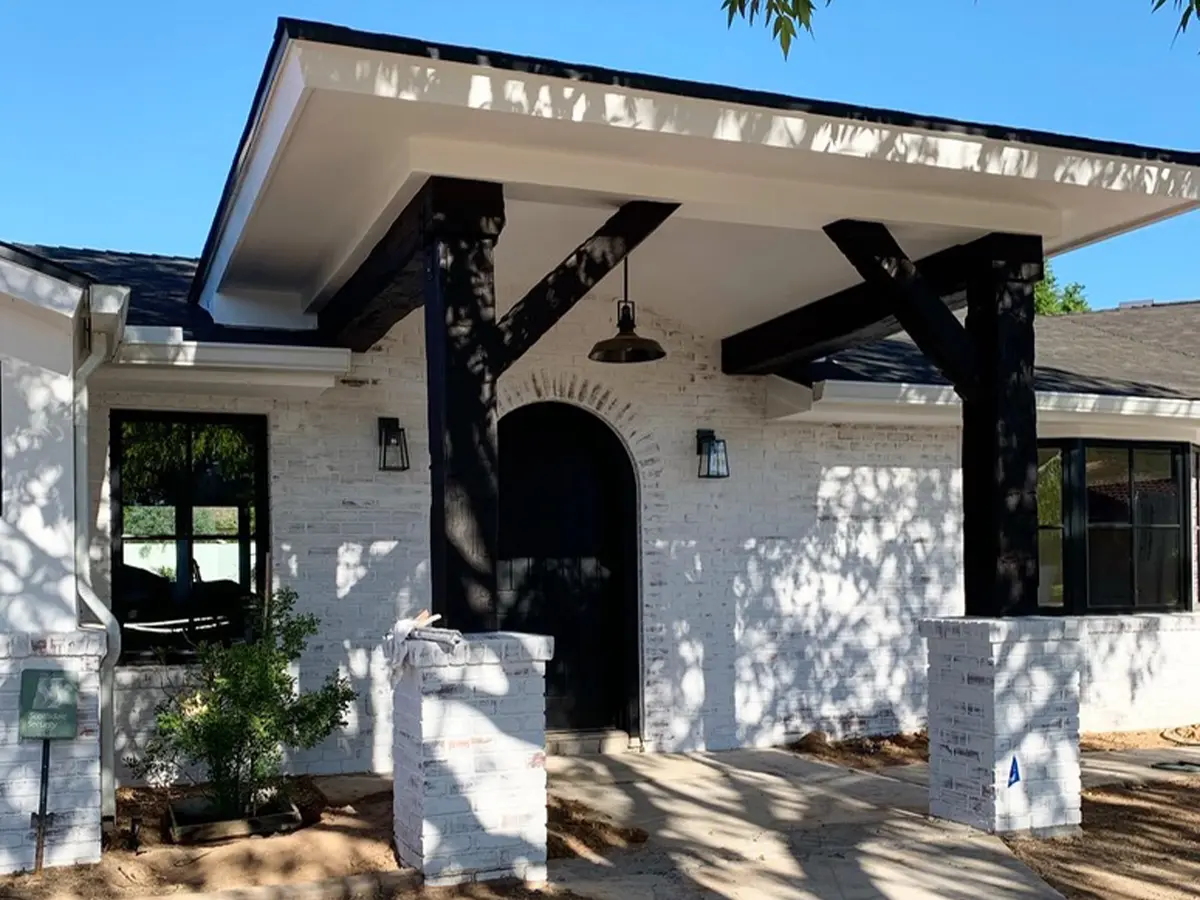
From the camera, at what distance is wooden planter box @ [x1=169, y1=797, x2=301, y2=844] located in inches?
236

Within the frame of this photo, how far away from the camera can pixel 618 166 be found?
579 centimetres

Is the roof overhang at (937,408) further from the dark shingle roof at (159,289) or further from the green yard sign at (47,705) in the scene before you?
the green yard sign at (47,705)

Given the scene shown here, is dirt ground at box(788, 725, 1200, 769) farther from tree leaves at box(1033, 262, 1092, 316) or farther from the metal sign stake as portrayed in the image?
tree leaves at box(1033, 262, 1092, 316)

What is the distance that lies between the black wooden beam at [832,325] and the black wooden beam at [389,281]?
2444 mm

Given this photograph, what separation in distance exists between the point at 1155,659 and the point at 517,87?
794cm

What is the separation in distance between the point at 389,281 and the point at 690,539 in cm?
361

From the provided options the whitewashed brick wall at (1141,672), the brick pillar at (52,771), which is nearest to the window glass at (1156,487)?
the whitewashed brick wall at (1141,672)

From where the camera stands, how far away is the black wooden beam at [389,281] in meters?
5.48

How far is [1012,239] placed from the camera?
6.60 m

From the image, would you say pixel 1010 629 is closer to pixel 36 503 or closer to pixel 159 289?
pixel 36 503

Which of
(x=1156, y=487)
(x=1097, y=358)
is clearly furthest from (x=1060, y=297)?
(x=1156, y=487)

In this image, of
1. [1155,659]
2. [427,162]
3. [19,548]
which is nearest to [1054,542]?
[1155,659]

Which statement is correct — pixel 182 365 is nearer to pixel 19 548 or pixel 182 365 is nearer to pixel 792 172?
pixel 19 548

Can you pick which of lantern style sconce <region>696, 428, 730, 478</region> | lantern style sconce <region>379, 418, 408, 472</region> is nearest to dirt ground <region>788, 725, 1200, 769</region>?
lantern style sconce <region>696, 428, 730, 478</region>
